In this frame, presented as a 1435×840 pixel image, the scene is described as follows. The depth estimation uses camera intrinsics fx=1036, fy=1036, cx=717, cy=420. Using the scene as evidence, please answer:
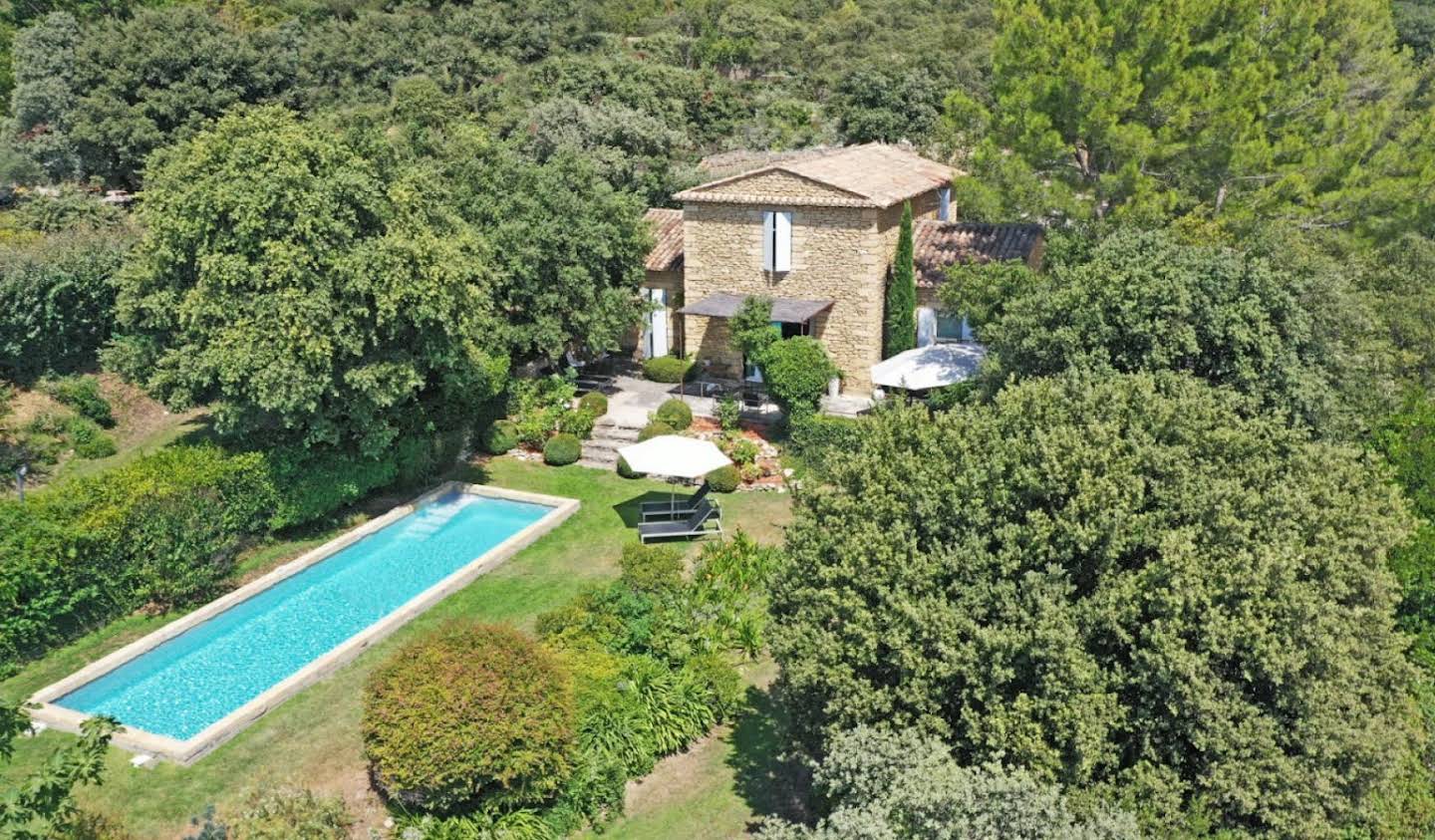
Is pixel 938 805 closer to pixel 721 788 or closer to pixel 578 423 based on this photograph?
pixel 721 788

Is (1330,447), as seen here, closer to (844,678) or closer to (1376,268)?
(844,678)

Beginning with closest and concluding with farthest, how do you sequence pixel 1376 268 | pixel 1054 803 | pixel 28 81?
pixel 1054 803 < pixel 1376 268 < pixel 28 81

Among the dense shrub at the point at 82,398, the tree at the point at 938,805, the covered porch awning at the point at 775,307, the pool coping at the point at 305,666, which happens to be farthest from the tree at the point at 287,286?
the tree at the point at 938,805

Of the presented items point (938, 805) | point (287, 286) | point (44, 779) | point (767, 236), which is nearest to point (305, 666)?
point (287, 286)

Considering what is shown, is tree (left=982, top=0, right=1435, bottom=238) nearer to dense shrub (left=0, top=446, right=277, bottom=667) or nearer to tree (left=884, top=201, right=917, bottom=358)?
tree (left=884, top=201, right=917, bottom=358)

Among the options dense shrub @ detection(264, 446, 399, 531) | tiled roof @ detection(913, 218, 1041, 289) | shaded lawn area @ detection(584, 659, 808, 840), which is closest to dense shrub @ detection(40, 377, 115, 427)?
dense shrub @ detection(264, 446, 399, 531)

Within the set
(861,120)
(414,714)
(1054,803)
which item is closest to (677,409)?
(414,714)
